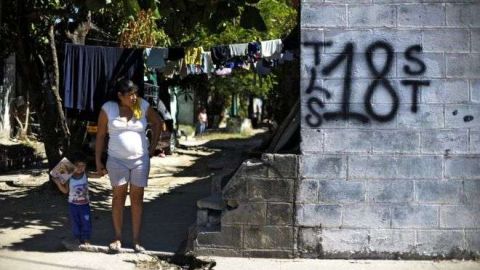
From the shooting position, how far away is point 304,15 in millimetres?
5781

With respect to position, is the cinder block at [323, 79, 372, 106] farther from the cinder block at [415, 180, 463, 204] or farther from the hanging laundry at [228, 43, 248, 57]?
the hanging laundry at [228, 43, 248, 57]

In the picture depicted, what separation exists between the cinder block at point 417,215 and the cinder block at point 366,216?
0.10m

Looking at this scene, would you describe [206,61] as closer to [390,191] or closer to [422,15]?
[422,15]

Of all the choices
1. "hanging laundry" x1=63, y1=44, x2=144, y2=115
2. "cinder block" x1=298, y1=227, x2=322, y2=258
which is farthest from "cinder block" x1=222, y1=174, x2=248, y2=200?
"hanging laundry" x1=63, y1=44, x2=144, y2=115

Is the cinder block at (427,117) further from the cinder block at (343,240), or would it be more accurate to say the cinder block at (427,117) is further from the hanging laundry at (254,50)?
the hanging laundry at (254,50)

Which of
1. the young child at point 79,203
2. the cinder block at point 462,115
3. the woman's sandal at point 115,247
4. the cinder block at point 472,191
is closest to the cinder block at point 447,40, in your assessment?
the cinder block at point 462,115

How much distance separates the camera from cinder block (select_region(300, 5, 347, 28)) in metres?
5.78

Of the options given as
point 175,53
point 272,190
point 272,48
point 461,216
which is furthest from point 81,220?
point 272,48

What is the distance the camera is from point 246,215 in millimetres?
5875

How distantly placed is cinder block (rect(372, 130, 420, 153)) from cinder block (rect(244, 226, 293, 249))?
118 cm

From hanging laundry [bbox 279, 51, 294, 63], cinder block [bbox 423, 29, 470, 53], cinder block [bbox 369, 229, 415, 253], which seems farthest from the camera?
hanging laundry [bbox 279, 51, 294, 63]

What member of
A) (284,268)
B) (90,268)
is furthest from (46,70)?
(284,268)

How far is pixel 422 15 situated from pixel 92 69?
17.3 feet

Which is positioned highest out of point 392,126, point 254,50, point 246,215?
point 254,50
